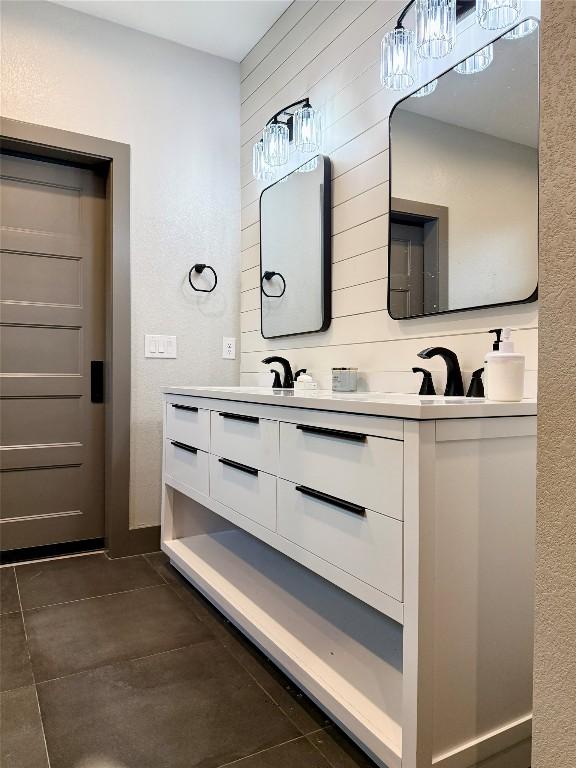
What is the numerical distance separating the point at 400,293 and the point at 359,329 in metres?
0.28

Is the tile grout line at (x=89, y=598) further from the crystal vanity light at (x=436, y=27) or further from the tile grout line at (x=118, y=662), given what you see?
the crystal vanity light at (x=436, y=27)

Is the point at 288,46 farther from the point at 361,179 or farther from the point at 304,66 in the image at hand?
the point at 361,179

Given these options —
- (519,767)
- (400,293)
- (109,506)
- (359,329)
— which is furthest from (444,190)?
(109,506)

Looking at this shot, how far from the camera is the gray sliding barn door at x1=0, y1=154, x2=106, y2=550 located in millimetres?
2518

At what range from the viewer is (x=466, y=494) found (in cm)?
109

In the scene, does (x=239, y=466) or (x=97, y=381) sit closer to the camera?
(x=239, y=466)

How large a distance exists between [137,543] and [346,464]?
179cm

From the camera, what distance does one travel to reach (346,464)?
4.05 feet

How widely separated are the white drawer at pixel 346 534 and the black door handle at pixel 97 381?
5.08ft

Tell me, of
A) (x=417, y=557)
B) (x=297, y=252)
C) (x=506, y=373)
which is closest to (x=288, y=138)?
(x=297, y=252)

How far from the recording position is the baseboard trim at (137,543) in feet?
8.54

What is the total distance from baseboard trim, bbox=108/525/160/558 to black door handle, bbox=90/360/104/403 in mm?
697

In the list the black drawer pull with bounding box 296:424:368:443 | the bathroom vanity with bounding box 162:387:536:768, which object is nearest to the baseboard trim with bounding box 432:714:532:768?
the bathroom vanity with bounding box 162:387:536:768

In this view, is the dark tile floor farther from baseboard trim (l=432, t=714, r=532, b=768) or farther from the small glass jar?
the small glass jar
